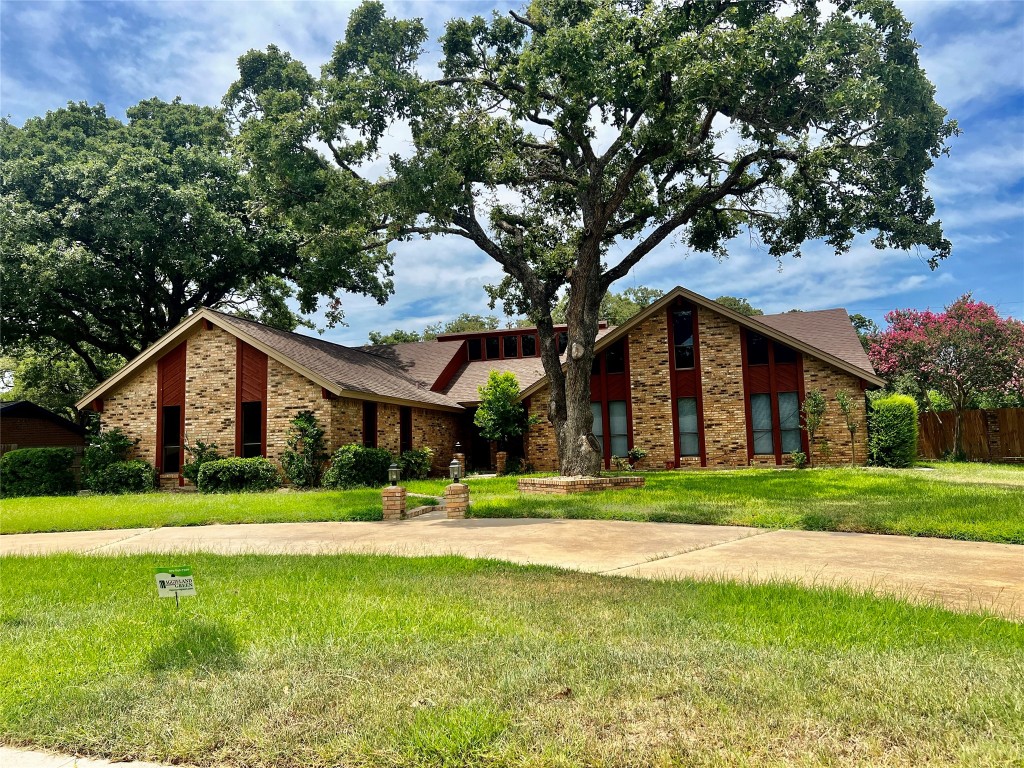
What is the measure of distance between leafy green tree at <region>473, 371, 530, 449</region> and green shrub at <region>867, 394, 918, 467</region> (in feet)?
39.2

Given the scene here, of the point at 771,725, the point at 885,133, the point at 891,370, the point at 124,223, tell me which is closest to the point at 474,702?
the point at 771,725

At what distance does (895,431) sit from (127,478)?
23.9 metres

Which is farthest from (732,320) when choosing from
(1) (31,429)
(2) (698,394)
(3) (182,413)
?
(1) (31,429)

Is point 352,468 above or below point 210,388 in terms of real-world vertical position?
below

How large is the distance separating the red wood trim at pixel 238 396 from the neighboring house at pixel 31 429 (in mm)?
9256

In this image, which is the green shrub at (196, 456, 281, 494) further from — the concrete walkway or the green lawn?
the concrete walkway

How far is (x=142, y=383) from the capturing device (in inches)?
832

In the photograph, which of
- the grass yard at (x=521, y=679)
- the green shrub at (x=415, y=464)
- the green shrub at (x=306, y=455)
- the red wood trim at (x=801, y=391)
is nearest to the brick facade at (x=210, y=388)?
the green shrub at (x=306, y=455)

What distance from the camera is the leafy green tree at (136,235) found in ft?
79.2

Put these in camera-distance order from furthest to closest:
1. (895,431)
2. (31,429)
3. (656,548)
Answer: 1. (31,429)
2. (895,431)
3. (656,548)

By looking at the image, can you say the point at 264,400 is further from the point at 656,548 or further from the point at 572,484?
the point at 656,548

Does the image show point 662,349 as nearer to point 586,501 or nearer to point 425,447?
point 425,447

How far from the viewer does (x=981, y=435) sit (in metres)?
26.1

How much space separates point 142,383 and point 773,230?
21.0 metres
